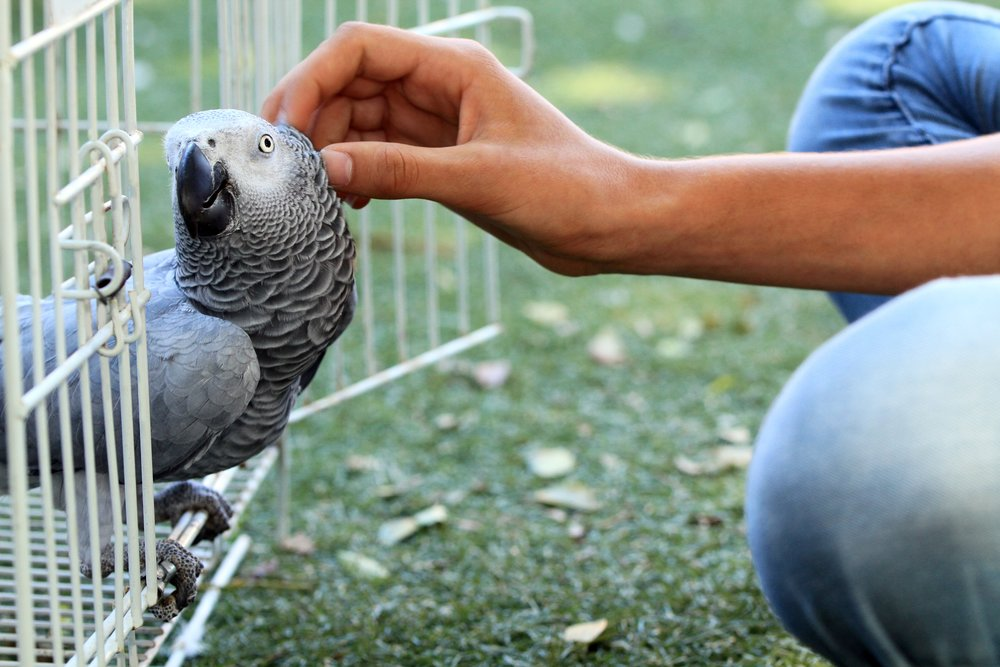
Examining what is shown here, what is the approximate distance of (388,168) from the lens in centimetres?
103

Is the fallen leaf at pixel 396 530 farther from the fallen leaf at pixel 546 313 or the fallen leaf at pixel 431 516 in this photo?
the fallen leaf at pixel 546 313

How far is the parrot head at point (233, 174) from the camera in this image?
95 cm

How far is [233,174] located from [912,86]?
93 centimetres

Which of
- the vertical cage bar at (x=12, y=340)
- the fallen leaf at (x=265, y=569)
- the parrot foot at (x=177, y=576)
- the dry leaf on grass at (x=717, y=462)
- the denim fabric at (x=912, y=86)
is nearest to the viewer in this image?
the vertical cage bar at (x=12, y=340)

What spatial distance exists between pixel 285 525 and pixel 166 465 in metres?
0.55

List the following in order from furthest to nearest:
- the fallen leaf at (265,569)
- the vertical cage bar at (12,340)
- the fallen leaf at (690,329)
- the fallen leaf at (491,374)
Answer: the fallen leaf at (690,329) → the fallen leaf at (491,374) → the fallen leaf at (265,569) → the vertical cage bar at (12,340)

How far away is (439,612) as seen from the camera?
143 cm

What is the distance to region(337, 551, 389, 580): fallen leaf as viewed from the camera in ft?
5.05

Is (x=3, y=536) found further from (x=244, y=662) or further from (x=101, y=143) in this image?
(x=101, y=143)

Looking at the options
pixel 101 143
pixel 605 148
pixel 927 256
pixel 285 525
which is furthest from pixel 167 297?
pixel 927 256

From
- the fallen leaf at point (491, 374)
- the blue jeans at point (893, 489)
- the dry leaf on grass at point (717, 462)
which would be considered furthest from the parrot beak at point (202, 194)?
the fallen leaf at point (491, 374)

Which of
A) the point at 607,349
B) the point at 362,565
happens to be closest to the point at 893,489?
the point at 362,565

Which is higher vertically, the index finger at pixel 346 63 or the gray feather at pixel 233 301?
the index finger at pixel 346 63

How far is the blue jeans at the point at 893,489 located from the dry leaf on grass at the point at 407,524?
882mm
